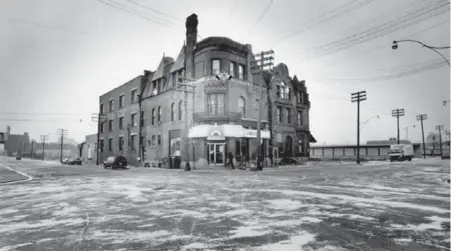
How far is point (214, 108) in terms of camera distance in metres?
29.5

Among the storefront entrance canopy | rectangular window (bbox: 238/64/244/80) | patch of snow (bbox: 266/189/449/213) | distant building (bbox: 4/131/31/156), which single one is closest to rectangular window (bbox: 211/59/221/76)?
rectangular window (bbox: 238/64/244/80)

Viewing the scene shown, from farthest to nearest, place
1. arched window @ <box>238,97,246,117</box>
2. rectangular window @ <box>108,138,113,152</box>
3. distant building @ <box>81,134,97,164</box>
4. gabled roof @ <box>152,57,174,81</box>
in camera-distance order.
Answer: distant building @ <box>81,134,97,164</box> < rectangular window @ <box>108,138,113,152</box> < gabled roof @ <box>152,57,174,81</box> < arched window @ <box>238,97,246,117</box>

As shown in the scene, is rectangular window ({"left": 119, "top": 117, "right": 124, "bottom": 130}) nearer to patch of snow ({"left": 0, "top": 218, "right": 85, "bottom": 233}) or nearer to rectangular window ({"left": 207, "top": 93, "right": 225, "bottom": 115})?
rectangular window ({"left": 207, "top": 93, "right": 225, "bottom": 115})

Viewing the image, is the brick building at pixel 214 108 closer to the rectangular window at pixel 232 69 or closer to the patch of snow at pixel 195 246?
the rectangular window at pixel 232 69

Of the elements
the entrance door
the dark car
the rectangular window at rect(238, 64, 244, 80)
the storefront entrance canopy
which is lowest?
the dark car

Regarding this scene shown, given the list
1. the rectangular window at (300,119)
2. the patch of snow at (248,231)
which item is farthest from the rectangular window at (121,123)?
the patch of snow at (248,231)

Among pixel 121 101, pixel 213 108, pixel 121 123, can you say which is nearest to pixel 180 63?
pixel 213 108

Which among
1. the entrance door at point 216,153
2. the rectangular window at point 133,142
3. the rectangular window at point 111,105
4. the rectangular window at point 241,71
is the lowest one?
the entrance door at point 216,153

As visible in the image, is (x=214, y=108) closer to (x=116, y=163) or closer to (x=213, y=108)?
(x=213, y=108)

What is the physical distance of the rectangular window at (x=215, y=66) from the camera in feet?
97.3

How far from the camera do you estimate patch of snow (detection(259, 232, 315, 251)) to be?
4.77 m

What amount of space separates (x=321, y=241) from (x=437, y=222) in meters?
3.45

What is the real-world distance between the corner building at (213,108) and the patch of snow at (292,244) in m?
22.9

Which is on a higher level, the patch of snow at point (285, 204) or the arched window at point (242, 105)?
the arched window at point (242, 105)
